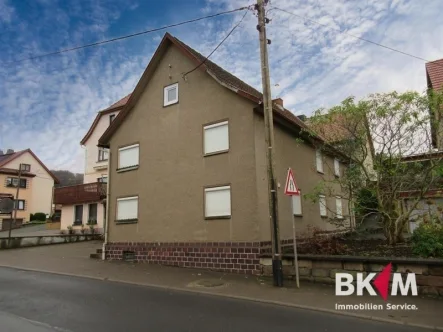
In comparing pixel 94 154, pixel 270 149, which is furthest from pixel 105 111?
pixel 270 149

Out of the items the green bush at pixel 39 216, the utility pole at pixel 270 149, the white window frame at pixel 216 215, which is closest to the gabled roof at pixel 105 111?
the white window frame at pixel 216 215

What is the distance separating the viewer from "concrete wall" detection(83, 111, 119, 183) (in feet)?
102

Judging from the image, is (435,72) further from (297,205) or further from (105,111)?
(105,111)

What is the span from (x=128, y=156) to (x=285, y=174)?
7.05 meters

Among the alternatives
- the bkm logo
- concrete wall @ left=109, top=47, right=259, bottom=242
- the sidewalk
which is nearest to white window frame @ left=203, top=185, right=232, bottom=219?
concrete wall @ left=109, top=47, right=259, bottom=242

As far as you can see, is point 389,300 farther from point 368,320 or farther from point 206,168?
point 206,168

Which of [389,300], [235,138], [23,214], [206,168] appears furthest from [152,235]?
[23,214]

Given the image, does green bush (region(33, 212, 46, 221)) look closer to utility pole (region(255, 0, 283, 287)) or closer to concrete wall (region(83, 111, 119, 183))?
concrete wall (region(83, 111, 119, 183))

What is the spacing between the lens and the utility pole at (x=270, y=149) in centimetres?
1004

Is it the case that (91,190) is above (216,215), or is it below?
above

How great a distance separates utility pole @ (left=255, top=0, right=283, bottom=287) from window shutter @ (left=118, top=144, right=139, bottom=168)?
25.5ft

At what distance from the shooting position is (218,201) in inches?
532

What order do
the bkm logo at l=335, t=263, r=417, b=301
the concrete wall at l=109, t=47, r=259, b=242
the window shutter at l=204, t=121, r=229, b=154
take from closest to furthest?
the bkm logo at l=335, t=263, r=417, b=301 → the concrete wall at l=109, t=47, r=259, b=242 → the window shutter at l=204, t=121, r=229, b=154

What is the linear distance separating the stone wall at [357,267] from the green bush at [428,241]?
88 centimetres
